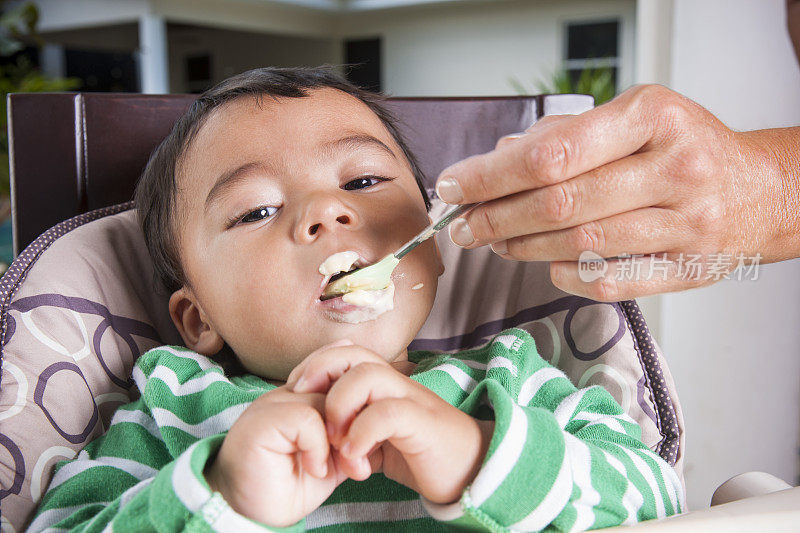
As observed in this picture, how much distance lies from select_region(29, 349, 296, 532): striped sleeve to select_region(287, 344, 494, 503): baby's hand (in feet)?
0.35

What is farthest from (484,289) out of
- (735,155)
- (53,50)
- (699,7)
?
(53,50)

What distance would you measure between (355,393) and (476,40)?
32.8 ft

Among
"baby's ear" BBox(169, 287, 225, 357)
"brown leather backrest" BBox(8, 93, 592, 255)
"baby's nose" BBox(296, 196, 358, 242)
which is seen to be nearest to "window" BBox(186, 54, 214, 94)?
"brown leather backrest" BBox(8, 93, 592, 255)

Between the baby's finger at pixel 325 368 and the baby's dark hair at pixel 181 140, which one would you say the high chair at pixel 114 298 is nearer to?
the baby's dark hair at pixel 181 140

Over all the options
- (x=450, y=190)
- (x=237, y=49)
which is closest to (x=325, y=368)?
(x=450, y=190)

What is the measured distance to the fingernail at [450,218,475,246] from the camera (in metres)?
0.84

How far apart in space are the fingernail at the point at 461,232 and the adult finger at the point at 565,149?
0.19ft

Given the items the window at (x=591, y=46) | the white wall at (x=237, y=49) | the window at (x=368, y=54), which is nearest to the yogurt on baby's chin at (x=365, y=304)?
the window at (x=591, y=46)

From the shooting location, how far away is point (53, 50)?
25.3ft

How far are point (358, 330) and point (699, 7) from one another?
64.3 inches

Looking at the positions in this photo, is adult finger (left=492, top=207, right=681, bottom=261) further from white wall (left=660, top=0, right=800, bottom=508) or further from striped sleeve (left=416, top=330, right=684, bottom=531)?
white wall (left=660, top=0, right=800, bottom=508)

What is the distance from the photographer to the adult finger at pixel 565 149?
29.2 inches

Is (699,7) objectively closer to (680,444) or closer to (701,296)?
(701,296)

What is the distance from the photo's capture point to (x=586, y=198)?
0.77 metres
